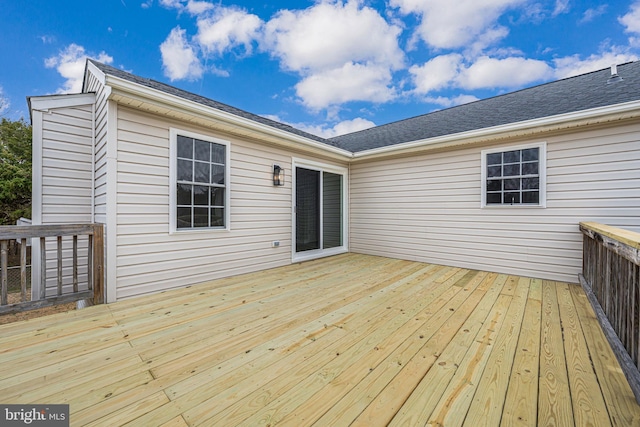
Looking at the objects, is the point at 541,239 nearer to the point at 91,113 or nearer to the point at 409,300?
the point at 409,300

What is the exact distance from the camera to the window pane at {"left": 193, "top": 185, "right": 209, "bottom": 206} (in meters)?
3.73

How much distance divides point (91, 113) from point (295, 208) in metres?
→ 3.62

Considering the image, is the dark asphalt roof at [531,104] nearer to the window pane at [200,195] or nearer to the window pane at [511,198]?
the window pane at [511,198]

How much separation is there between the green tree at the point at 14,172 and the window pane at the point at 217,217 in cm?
896

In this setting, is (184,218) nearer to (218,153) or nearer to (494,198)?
(218,153)

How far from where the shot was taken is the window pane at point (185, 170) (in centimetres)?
357

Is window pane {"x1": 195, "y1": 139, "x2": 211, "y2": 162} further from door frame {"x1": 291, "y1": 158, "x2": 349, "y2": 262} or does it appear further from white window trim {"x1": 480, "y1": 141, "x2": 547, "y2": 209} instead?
white window trim {"x1": 480, "y1": 141, "x2": 547, "y2": 209}

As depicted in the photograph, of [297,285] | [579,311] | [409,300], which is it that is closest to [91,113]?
[297,285]

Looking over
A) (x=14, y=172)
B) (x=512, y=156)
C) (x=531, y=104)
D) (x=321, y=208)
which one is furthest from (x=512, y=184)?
(x=14, y=172)

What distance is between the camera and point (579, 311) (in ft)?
9.02

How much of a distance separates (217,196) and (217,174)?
344 mm

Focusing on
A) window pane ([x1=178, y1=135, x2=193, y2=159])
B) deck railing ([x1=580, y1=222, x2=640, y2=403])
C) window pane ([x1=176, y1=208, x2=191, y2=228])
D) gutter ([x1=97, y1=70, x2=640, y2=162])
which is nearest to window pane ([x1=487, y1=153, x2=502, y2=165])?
gutter ([x1=97, y1=70, x2=640, y2=162])

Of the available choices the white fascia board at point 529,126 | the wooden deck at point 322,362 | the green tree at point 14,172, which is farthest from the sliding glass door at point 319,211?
the green tree at point 14,172
